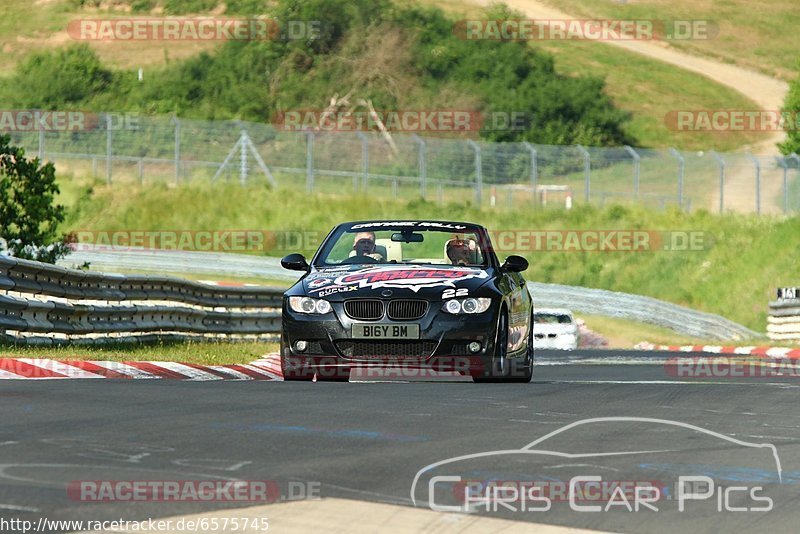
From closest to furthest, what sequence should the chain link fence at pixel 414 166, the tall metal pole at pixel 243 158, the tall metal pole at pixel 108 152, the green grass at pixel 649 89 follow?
the chain link fence at pixel 414 166, the tall metal pole at pixel 243 158, the tall metal pole at pixel 108 152, the green grass at pixel 649 89

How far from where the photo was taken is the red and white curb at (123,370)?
13250mm

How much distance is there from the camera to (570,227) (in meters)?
52.4

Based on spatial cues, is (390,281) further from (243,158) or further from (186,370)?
(243,158)

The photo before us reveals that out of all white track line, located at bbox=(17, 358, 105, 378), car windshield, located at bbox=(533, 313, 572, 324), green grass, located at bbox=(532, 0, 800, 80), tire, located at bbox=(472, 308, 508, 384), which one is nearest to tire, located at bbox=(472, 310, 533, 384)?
tire, located at bbox=(472, 308, 508, 384)

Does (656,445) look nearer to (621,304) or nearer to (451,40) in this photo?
(621,304)

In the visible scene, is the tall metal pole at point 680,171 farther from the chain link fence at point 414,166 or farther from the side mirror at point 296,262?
the side mirror at point 296,262

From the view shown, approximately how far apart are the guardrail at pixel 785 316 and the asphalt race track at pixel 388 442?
20720 mm

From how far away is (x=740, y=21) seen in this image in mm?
111312

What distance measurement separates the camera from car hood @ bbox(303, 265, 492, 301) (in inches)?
516

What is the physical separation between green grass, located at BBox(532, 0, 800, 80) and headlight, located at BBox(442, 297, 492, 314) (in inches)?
3677

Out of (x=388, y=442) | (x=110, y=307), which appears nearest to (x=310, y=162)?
(x=110, y=307)

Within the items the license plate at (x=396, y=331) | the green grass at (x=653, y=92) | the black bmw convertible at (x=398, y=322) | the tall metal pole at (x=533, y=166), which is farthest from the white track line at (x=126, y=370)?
the green grass at (x=653, y=92)

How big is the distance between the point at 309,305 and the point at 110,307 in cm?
536

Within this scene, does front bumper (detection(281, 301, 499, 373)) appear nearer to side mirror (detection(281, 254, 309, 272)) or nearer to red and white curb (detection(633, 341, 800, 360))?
side mirror (detection(281, 254, 309, 272))
